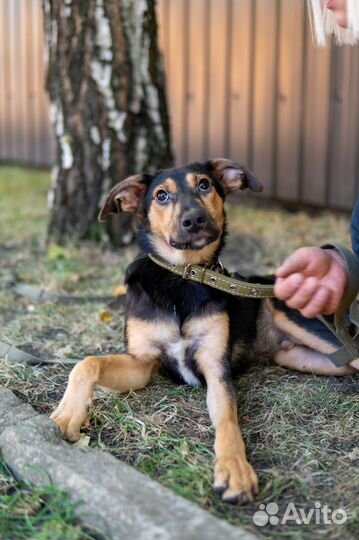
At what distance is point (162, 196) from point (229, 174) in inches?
19.6

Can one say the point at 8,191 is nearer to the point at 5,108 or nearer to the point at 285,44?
the point at 5,108

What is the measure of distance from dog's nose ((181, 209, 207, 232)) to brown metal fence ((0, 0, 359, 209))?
4769 mm

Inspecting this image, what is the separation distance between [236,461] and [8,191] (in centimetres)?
825

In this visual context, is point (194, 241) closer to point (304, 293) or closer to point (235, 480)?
point (304, 293)

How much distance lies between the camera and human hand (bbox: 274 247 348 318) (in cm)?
286

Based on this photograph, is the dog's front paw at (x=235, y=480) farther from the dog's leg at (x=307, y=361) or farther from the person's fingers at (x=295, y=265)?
the dog's leg at (x=307, y=361)

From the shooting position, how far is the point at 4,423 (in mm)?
3172

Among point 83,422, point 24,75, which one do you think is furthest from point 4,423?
point 24,75

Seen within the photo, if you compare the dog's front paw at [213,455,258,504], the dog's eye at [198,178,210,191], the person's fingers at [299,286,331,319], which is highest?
the dog's eye at [198,178,210,191]

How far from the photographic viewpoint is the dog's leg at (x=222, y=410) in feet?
9.11

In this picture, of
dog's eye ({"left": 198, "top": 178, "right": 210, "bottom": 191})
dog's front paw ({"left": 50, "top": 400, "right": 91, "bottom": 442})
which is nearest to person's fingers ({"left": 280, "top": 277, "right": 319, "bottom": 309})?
dog's front paw ({"left": 50, "top": 400, "right": 91, "bottom": 442})

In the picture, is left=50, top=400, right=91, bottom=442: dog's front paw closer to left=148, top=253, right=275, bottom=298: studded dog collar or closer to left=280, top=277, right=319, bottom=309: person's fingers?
left=148, top=253, right=275, bottom=298: studded dog collar

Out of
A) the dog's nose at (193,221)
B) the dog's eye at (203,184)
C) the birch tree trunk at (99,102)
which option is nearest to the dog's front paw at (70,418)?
the dog's nose at (193,221)

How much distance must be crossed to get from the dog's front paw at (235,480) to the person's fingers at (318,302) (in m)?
0.65
